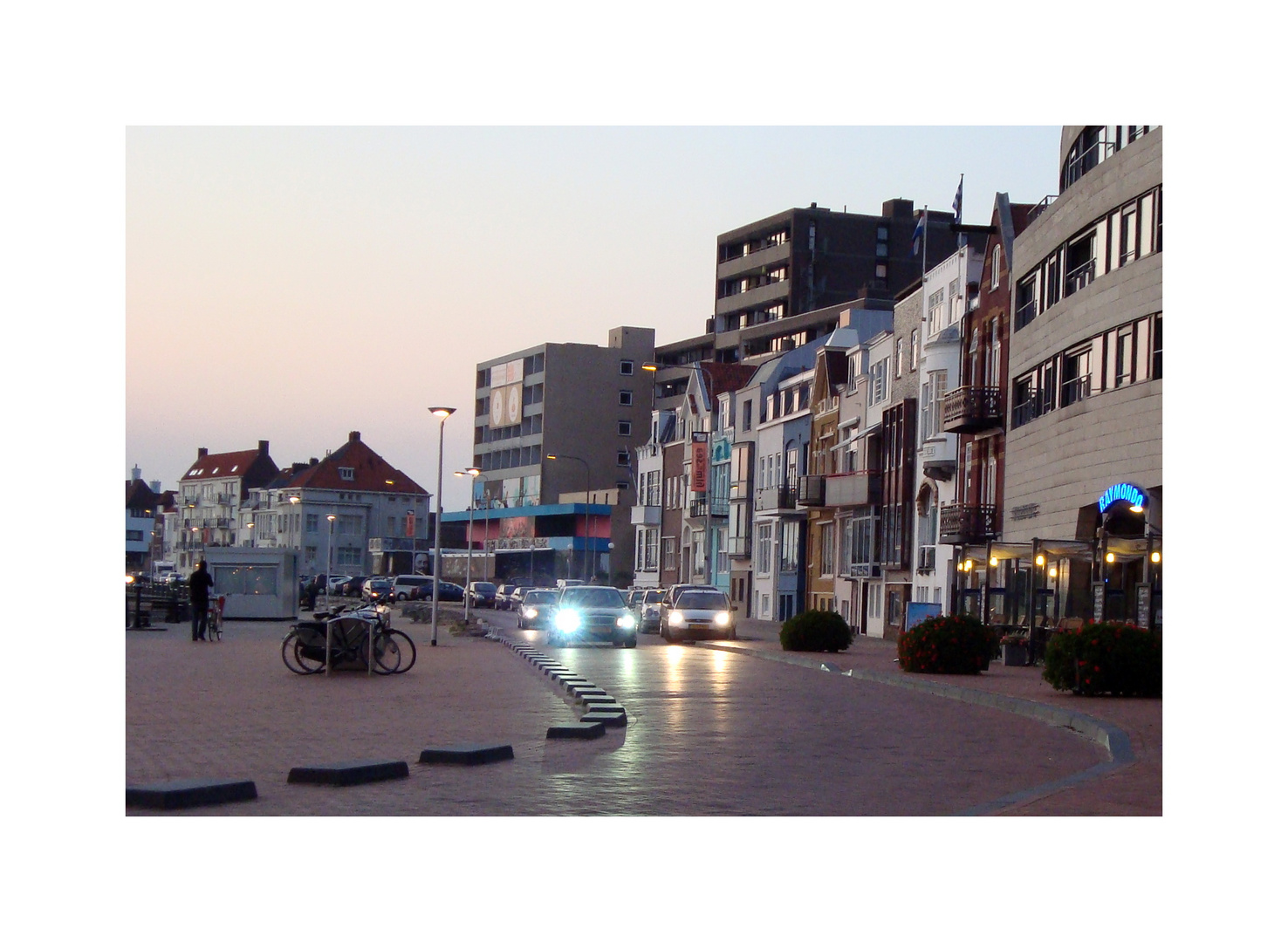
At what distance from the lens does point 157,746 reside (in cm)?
1496

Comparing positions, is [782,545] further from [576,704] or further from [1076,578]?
[576,704]

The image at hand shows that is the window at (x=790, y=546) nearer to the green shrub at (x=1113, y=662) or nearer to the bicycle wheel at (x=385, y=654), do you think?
the bicycle wheel at (x=385, y=654)

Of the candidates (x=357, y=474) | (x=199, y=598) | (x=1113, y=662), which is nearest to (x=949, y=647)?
(x=1113, y=662)

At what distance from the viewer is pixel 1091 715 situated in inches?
756

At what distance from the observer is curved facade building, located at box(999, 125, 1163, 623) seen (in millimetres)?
31125

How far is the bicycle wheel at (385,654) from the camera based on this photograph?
27984mm

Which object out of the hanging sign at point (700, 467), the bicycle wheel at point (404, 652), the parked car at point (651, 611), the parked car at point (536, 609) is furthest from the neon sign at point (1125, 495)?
the hanging sign at point (700, 467)

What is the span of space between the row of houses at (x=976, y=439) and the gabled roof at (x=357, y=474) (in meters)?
76.2

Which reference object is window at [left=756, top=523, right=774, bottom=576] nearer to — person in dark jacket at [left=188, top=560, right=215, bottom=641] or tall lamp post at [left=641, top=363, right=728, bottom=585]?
tall lamp post at [left=641, top=363, right=728, bottom=585]

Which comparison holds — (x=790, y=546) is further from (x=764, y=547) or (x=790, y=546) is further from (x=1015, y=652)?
(x=1015, y=652)

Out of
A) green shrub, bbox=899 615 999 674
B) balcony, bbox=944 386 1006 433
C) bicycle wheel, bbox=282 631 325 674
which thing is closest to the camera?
bicycle wheel, bbox=282 631 325 674

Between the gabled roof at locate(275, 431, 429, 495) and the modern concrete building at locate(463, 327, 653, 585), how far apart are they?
25.4m

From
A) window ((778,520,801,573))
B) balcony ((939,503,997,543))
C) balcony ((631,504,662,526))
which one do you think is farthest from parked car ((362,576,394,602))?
balcony ((939,503,997,543))

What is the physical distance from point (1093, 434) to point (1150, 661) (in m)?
12.3
